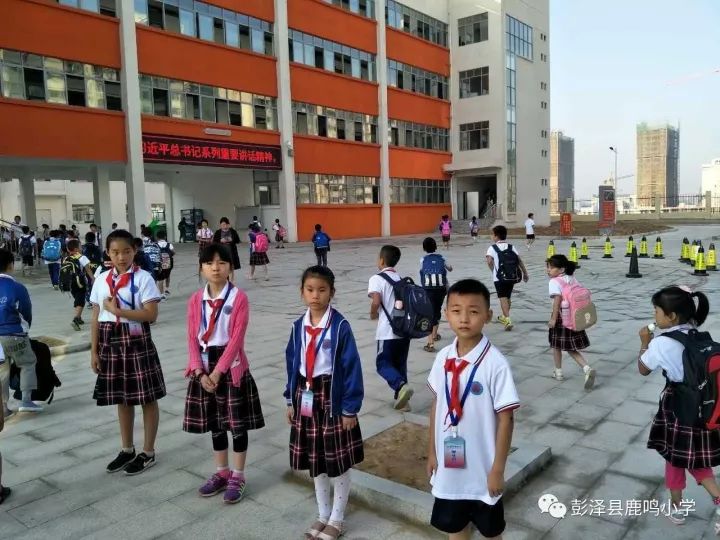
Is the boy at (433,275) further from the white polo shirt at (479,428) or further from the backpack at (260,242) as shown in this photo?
the backpack at (260,242)

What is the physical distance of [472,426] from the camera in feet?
8.52

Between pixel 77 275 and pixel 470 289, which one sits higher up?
pixel 470 289

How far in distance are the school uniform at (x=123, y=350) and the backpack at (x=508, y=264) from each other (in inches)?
232

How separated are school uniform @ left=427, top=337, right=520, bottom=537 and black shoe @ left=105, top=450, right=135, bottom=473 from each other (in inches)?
115

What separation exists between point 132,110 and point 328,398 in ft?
82.0

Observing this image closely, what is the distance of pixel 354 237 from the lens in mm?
37156

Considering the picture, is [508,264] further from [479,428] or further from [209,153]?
[209,153]

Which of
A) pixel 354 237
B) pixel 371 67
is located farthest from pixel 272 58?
pixel 354 237

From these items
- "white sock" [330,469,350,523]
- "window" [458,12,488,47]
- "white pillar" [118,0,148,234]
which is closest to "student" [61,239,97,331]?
"white sock" [330,469,350,523]

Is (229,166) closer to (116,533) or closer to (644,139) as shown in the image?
(116,533)

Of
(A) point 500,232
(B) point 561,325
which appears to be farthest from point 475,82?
(B) point 561,325

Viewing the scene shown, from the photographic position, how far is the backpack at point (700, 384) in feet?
10.4

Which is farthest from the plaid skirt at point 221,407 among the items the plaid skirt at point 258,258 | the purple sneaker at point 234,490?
the plaid skirt at point 258,258

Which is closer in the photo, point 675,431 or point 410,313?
point 675,431
